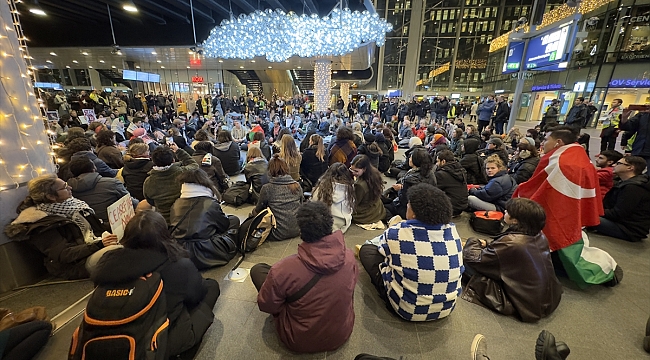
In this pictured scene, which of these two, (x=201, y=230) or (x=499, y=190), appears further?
(x=499, y=190)

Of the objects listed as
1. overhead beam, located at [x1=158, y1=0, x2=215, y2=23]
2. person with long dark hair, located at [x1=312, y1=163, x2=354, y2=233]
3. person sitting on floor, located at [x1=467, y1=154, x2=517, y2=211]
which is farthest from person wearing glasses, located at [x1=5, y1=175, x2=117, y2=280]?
overhead beam, located at [x1=158, y1=0, x2=215, y2=23]

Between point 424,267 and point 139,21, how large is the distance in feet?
45.1

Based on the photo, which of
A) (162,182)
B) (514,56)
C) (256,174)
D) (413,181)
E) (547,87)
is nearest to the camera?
(162,182)

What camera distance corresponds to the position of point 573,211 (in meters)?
2.46

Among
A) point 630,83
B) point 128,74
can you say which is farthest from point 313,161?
point 630,83

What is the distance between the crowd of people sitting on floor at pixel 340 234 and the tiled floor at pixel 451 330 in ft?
0.38

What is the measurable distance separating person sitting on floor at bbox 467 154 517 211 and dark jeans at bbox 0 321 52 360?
15.5ft

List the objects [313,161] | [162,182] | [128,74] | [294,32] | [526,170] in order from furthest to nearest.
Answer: [128,74] < [294,32] < [313,161] < [526,170] < [162,182]

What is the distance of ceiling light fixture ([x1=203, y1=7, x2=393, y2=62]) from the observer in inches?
306

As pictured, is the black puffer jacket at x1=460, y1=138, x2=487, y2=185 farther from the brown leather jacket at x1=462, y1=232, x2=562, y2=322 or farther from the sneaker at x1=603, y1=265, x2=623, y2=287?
the brown leather jacket at x1=462, y1=232, x2=562, y2=322

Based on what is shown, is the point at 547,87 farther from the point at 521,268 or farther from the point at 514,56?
the point at 521,268

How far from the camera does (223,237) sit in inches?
107

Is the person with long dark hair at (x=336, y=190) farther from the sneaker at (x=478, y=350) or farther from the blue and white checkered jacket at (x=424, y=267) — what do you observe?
the sneaker at (x=478, y=350)

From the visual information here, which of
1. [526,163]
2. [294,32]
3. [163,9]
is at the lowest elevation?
[526,163]
